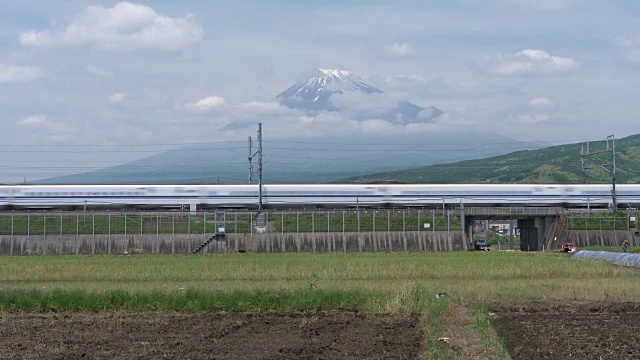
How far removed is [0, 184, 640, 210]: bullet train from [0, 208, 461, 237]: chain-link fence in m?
18.8

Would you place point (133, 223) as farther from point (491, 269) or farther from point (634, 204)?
point (634, 204)

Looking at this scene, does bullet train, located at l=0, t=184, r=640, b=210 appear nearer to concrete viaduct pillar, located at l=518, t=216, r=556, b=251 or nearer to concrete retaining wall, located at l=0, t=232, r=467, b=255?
concrete viaduct pillar, located at l=518, t=216, r=556, b=251

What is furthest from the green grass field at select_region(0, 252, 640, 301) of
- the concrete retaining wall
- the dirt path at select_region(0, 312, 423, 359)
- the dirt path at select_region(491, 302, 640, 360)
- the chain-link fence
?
the chain-link fence

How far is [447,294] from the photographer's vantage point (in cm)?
2262

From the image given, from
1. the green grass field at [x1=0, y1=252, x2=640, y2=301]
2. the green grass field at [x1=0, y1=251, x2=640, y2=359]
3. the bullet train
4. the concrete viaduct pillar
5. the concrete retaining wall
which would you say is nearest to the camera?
the green grass field at [x1=0, y1=251, x2=640, y2=359]

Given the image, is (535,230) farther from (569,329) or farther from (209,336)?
(209,336)

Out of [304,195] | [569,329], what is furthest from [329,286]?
[304,195]

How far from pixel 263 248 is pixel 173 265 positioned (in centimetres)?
1728

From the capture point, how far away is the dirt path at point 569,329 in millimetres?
13967

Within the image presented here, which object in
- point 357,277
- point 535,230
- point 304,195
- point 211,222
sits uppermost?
point 304,195

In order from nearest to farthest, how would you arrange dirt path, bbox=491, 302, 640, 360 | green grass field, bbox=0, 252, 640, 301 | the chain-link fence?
dirt path, bbox=491, 302, 640, 360 < green grass field, bbox=0, 252, 640, 301 < the chain-link fence

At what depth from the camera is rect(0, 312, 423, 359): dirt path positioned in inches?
565

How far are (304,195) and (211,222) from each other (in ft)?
70.8

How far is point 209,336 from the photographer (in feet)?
53.7
